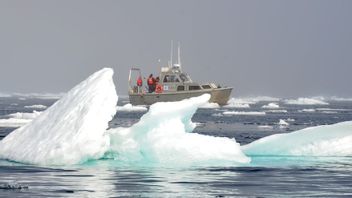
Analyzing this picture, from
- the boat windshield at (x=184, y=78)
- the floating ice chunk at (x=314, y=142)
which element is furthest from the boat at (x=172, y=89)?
the floating ice chunk at (x=314, y=142)

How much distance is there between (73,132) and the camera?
77.9 feet

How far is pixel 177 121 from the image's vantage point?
25109mm

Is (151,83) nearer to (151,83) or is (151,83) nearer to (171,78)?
(151,83)

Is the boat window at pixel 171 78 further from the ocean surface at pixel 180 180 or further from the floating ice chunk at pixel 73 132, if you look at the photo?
the floating ice chunk at pixel 73 132

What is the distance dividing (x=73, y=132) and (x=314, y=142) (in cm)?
790

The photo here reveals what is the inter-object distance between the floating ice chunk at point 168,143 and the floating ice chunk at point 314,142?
3.24 meters

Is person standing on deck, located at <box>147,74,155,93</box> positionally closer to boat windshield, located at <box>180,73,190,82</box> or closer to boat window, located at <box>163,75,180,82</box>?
boat window, located at <box>163,75,180,82</box>

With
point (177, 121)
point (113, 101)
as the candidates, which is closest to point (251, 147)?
point (177, 121)

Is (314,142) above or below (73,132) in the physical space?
below

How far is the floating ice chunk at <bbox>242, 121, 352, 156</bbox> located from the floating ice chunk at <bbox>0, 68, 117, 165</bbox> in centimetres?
587

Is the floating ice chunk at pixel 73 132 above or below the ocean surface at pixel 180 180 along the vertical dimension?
above

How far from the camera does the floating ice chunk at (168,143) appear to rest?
24.6 meters

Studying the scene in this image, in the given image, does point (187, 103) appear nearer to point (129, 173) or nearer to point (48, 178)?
point (129, 173)

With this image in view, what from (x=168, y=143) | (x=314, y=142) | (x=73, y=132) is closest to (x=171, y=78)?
(x=314, y=142)
